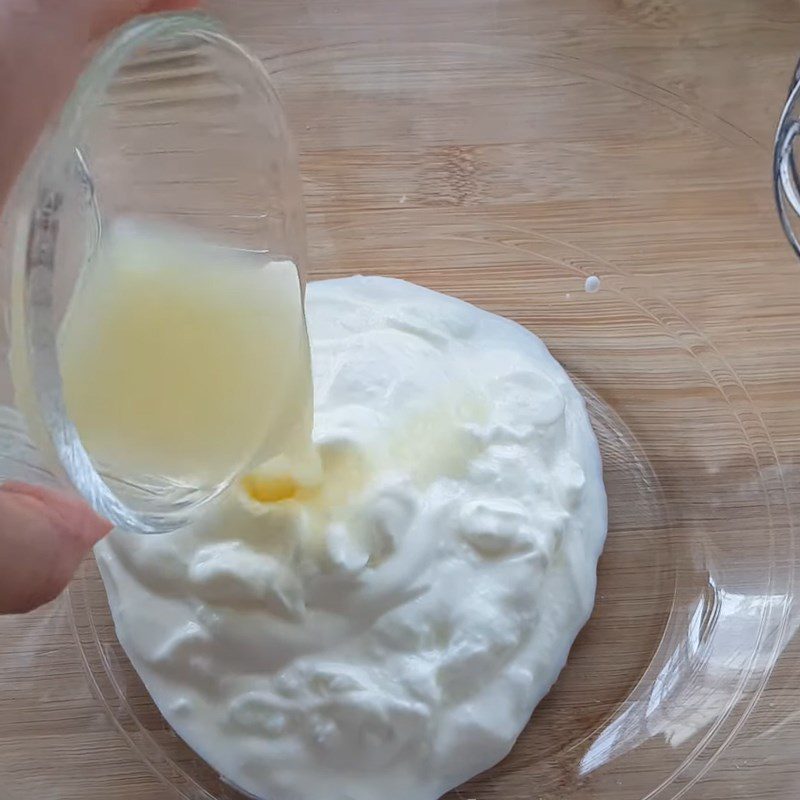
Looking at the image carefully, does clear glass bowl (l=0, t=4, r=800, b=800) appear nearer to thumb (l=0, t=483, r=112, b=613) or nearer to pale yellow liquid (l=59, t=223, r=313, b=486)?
pale yellow liquid (l=59, t=223, r=313, b=486)

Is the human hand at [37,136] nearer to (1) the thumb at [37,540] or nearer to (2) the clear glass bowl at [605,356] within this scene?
(1) the thumb at [37,540]

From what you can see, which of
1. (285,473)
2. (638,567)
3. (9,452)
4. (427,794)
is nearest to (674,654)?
(638,567)

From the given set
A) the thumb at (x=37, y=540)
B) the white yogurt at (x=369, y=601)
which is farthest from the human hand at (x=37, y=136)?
the white yogurt at (x=369, y=601)

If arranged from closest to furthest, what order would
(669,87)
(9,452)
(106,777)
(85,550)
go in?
1. (9,452)
2. (85,550)
3. (106,777)
4. (669,87)

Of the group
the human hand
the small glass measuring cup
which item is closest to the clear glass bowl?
the small glass measuring cup

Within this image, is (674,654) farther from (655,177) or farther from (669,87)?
(669,87)
